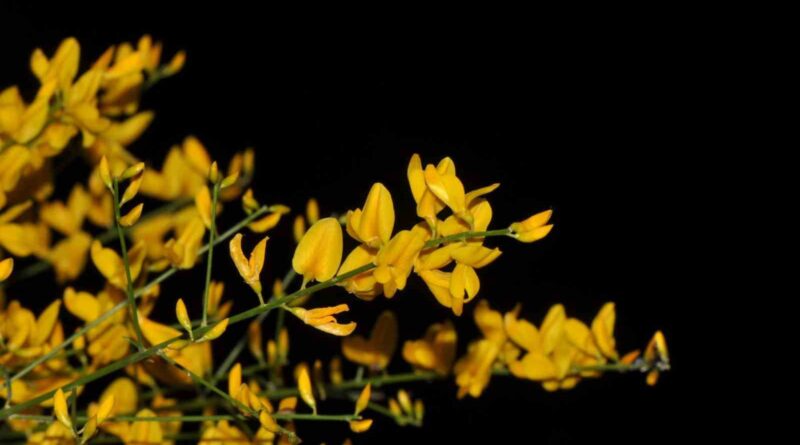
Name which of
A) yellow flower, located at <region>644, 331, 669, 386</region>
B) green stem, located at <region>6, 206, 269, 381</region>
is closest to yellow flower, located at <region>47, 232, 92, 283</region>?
green stem, located at <region>6, 206, 269, 381</region>

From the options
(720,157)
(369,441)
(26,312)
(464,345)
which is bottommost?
(369,441)

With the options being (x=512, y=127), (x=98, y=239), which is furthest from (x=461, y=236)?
(x=512, y=127)

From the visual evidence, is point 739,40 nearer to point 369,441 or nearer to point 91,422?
point 369,441

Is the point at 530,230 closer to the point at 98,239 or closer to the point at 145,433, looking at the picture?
the point at 145,433

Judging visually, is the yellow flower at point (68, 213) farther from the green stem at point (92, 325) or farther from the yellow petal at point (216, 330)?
the yellow petal at point (216, 330)

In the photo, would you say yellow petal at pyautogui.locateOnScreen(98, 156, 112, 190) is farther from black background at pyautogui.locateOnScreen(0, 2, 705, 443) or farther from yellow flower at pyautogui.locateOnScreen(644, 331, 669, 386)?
black background at pyautogui.locateOnScreen(0, 2, 705, 443)

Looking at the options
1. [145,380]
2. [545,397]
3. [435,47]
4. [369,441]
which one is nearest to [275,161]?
[435,47]

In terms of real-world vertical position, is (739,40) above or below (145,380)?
above
